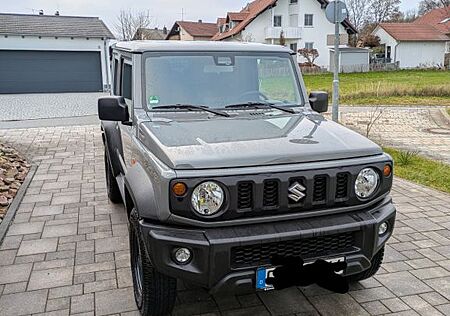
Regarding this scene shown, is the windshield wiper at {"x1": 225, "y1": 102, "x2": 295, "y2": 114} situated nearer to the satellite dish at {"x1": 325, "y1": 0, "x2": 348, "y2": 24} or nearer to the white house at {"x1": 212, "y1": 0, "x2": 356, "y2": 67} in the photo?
the satellite dish at {"x1": 325, "y1": 0, "x2": 348, "y2": 24}

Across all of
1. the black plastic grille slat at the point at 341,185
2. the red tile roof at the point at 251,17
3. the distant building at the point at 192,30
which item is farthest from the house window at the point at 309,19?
the black plastic grille slat at the point at 341,185

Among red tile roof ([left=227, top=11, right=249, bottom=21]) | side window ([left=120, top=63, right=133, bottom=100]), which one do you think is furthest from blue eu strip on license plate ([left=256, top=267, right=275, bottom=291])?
red tile roof ([left=227, top=11, right=249, bottom=21])

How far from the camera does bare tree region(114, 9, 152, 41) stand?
4478cm

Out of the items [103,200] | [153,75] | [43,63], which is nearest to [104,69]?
[43,63]

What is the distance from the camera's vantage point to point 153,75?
12.6ft

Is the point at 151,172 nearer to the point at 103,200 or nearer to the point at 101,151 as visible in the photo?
the point at 103,200

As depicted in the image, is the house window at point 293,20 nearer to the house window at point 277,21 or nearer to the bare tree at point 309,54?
the house window at point 277,21

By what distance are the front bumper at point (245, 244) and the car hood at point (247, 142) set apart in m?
0.40

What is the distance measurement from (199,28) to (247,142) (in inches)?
2077

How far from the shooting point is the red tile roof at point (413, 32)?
4753cm

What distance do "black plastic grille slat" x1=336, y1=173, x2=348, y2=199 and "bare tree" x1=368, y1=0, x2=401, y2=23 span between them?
64273 mm

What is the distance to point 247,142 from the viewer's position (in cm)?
297

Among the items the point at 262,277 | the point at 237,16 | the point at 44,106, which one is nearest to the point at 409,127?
the point at 262,277

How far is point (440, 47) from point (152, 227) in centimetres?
5440
